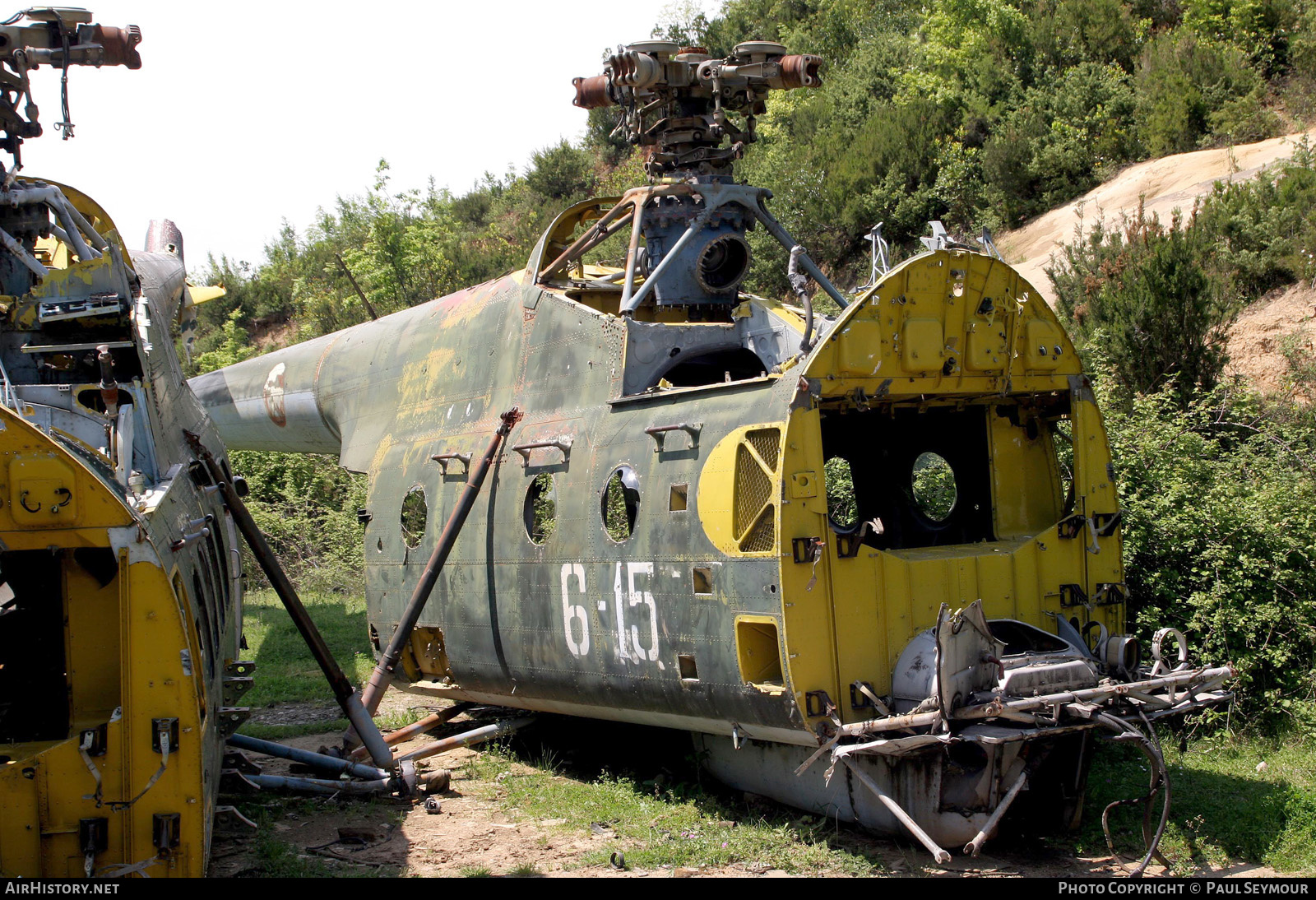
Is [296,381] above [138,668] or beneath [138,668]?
above

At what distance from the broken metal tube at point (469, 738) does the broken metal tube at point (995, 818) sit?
4900mm

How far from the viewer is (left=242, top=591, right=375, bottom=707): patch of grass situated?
46.0 feet

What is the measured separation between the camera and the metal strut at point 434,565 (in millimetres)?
9750

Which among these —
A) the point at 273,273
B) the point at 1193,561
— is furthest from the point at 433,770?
the point at 273,273

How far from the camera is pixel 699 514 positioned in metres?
7.84

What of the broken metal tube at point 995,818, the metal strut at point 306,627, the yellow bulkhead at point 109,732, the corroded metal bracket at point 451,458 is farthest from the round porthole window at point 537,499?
the broken metal tube at point 995,818

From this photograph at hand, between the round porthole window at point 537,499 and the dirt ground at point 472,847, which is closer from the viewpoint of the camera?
the dirt ground at point 472,847

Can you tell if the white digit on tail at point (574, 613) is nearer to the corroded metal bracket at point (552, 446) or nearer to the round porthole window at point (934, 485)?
the corroded metal bracket at point (552, 446)

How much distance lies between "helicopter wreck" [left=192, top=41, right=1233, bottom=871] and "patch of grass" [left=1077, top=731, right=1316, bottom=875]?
1.10ft

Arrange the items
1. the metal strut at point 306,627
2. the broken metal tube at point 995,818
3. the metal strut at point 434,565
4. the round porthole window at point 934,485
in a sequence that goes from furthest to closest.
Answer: the round porthole window at point 934,485, the metal strut at point 434,565, the metal strut at point 306,627, the broken metal tube at point 995,818

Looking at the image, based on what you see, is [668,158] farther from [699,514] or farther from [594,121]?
[594,121]

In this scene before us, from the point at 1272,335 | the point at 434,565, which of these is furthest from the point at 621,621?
the point at 1272,335
